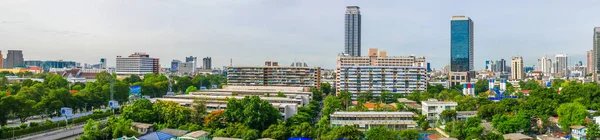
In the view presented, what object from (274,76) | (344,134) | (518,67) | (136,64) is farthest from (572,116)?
(136,64)

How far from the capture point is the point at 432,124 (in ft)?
90.9

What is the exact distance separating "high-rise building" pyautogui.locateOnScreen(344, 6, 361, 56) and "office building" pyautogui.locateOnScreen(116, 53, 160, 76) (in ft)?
135

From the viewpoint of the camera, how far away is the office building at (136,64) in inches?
3233

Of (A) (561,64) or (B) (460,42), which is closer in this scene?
(B) (460,42)

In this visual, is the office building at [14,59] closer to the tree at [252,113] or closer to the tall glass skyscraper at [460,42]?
the tree at [252,113]

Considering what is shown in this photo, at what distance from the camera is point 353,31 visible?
318 ft

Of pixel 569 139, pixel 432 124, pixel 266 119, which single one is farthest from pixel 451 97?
pixel 266 119

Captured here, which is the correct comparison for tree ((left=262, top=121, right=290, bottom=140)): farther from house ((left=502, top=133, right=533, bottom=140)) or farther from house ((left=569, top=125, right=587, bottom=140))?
house ((left=569, top=125, right=587, bottom=140))

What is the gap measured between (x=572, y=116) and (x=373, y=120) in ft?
33.6

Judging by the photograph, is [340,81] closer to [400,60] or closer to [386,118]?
[400,60]

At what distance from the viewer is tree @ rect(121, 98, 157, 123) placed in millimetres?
23047

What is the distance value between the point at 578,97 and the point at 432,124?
10.3 meters

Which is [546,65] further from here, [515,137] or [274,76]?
[515,137]

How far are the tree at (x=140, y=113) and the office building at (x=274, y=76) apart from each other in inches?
993
